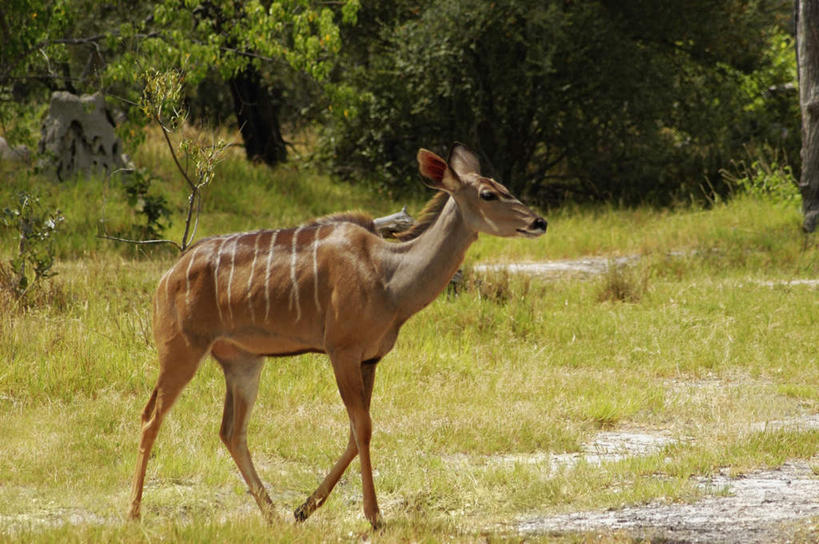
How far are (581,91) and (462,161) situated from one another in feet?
42.5

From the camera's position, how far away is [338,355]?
5062 mm

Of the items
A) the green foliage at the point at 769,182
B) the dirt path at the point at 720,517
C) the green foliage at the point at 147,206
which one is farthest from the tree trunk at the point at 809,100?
the dirt path at the point at 720,517

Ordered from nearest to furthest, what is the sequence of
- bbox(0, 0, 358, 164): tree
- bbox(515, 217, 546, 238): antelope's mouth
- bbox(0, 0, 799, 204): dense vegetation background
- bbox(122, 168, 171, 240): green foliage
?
bbox(515, 217, 546, 238): antelope's mouth
bbox(0, 0, 358, 164): tree
bbox(122, 168, 171, 240): green foliage
bbox(0, 0, 799, 204): dense vegetation background

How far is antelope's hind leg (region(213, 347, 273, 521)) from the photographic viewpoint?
5.48 meters

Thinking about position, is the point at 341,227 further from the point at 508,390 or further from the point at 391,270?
the point at 508,390

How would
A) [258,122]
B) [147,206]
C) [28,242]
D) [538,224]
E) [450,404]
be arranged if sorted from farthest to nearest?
[258,122]
[147,206]
[28,242]
[450,404]
[538,224]

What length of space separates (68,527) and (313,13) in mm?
9631

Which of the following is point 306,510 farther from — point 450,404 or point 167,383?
point 450,404

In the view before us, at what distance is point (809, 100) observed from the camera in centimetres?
1398

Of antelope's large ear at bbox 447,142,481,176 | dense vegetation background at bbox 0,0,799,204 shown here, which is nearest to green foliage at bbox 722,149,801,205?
dense vegetation background at bbox 0,0,799,204

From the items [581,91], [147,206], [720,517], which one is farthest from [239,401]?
[581,91]

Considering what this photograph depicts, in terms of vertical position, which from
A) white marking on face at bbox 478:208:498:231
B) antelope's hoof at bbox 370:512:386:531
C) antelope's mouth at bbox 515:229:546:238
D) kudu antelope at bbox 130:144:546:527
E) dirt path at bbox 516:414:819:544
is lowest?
dirt path at bbox 516:414:819:544

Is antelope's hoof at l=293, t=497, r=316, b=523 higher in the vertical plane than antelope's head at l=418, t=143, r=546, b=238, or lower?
lower

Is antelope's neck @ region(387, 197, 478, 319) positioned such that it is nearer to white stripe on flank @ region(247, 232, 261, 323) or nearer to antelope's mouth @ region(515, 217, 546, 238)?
antelope's mouth @ region(515, 217, 546, 238)
